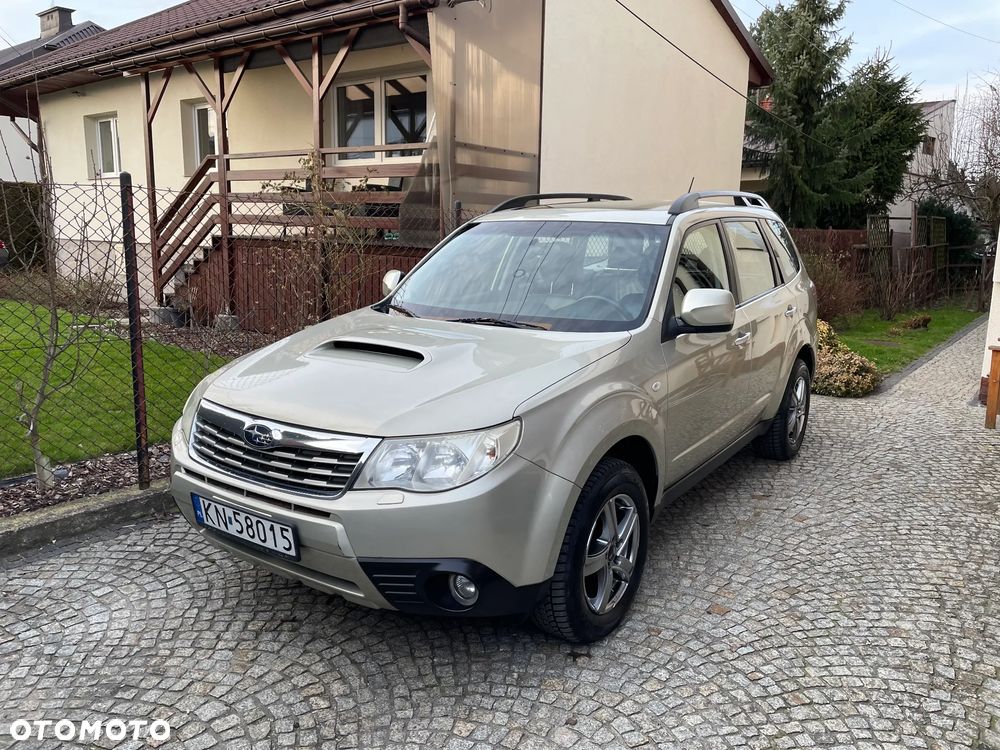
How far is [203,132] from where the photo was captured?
14.6 metres

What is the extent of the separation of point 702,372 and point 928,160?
2954cm

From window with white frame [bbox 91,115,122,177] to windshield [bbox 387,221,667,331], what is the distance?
1465 cm

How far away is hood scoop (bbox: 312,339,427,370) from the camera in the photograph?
3.14 metres

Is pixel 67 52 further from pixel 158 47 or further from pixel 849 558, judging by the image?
pixel 849 558

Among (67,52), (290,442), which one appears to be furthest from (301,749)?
(67,52)

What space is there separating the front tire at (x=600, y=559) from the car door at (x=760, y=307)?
62.9 inches

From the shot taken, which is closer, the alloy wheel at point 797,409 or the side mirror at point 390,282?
the side mirror at point 390,282

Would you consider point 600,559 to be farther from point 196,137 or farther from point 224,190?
point 196,137

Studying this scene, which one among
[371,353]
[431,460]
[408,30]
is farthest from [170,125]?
→ [431,460]

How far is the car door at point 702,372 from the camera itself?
3.63m

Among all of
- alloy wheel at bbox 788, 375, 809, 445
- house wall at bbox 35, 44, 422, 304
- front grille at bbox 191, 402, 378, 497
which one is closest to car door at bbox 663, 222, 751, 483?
alloy wheel at bbox 788, 375, 809, 445

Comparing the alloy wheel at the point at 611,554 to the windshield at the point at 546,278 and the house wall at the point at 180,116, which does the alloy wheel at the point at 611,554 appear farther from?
the house wall at the point at 180,116

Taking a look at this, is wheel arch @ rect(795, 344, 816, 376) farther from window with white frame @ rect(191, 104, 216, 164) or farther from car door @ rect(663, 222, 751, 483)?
window with white frame @ rect(191, 104, 216, 164)

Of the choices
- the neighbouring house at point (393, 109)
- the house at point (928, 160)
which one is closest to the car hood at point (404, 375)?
the neighbouring house at point (393, 109)
